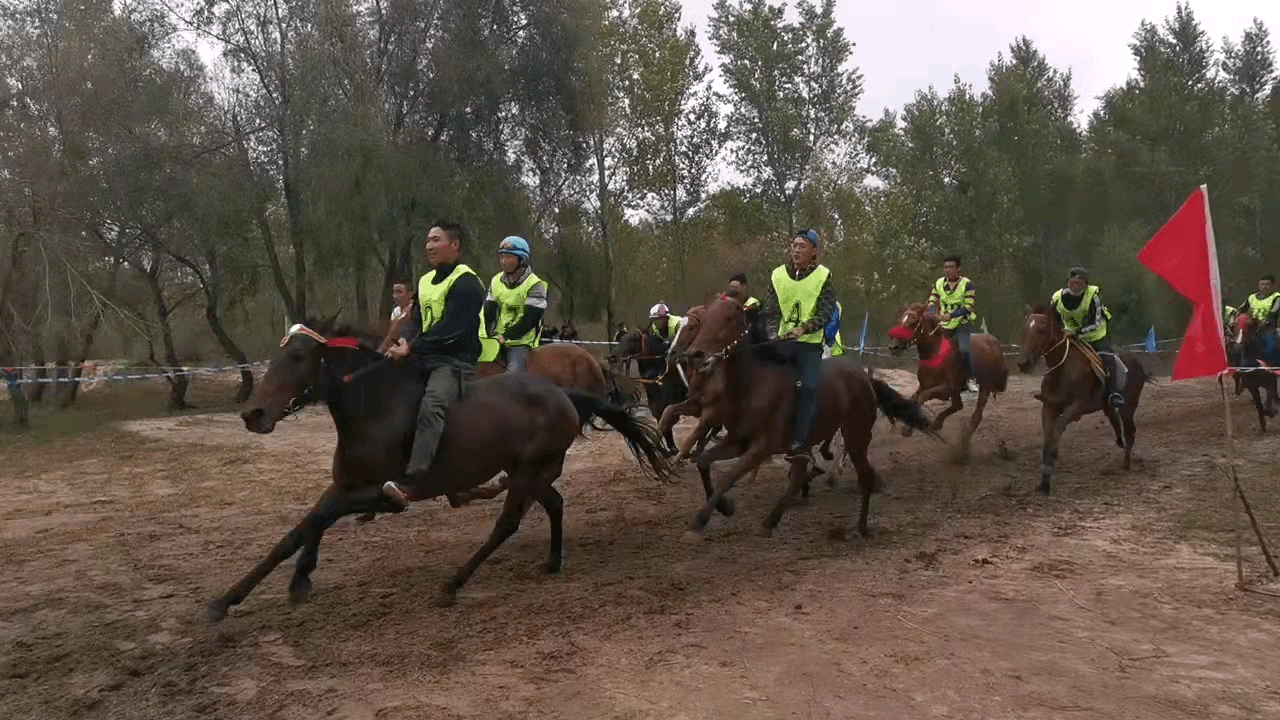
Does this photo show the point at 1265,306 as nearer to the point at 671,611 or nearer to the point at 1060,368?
the point at 1060,368

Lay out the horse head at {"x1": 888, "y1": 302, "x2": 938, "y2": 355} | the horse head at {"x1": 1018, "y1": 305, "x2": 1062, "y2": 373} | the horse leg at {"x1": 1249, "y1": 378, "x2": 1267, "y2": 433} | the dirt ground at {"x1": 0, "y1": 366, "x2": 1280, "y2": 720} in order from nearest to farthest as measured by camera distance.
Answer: the dirt ground at {"x1": 0, "y1": 366, "x2": 1280, "y2": 720}, the horse head at {"x1": 1018, "y1": 305, "x2": 1062, "y2": 373}, the horse head at {"x1": 888, "y1": 302, "x2": 938, "y2": 355}, the horse leg at {"x1": 1249, "y1": 378, "x2": 1267, "y2": 433}

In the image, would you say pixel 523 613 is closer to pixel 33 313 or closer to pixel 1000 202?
pixel 33 313

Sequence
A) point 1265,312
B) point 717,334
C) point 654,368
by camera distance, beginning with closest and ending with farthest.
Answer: point 717,334 < point 654,368 < point 1265,312

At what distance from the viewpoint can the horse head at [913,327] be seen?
40.6 feet

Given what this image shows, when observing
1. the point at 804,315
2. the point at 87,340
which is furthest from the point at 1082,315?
the point at 87,340

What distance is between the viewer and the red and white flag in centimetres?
638

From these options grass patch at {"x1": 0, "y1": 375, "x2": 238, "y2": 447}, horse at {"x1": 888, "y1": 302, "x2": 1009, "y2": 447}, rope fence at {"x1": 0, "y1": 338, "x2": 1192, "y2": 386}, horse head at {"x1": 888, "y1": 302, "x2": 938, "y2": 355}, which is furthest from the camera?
grass patch at {"x1": 0, "y1": 375, "x2": 238, "y2": 447}

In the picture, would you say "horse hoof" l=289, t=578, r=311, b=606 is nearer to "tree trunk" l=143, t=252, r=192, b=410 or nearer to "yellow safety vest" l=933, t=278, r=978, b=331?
"yellow safety vest" l=933, t=278, r=978, b=331

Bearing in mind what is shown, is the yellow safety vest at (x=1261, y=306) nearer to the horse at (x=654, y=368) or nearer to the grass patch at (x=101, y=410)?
the horse at (x=654, y=368)

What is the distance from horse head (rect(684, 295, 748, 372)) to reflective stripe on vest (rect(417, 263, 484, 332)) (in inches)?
79.8

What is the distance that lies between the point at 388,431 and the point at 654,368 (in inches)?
338

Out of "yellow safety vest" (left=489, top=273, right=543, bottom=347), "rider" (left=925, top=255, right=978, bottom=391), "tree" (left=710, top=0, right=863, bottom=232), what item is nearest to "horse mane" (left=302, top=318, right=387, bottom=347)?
"yellow safety vest" (left=489, top=273, right=543, bottom=347)

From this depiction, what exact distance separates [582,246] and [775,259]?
31.4 feet

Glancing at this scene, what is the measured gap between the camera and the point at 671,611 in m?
5.85
